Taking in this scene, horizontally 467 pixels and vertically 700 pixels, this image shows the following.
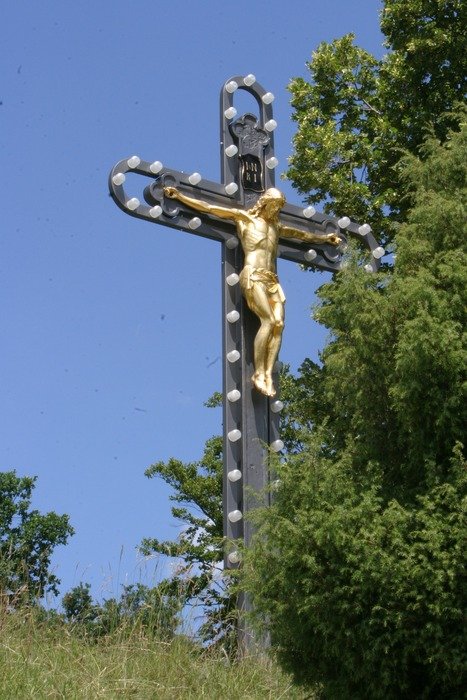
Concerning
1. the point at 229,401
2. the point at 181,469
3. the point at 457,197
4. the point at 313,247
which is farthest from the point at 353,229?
the point at 181,469

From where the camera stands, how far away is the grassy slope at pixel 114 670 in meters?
7.65

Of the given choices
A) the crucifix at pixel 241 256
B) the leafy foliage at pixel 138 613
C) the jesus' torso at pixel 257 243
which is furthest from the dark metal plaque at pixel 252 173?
the leafy foliage at pixel 138 613

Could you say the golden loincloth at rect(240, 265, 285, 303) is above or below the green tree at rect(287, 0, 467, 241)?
below

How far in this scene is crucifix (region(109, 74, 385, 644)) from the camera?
11.0 meters

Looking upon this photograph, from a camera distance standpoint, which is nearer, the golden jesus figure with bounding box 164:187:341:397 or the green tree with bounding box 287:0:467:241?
the golden jesus figure with bounding box 164:187:341:397

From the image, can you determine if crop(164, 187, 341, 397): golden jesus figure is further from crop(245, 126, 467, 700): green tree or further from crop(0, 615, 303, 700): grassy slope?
crop(0, 615, 303, 700): grassy slope

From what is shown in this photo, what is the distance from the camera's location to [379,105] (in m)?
17.8

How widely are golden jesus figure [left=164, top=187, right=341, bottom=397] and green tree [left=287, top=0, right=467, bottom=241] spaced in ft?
15.8

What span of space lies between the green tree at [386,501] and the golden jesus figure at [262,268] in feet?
7.49

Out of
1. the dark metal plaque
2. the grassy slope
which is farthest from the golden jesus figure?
the grassy slope

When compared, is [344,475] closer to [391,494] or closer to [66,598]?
[391,494]

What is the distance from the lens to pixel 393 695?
764cm

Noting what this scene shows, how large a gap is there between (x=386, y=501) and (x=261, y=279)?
365 cm

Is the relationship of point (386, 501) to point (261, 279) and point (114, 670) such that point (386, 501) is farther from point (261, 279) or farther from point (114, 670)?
point (261, 279)
